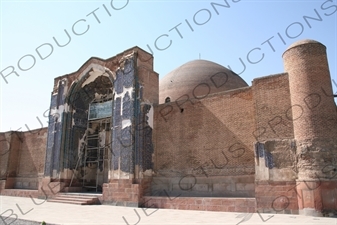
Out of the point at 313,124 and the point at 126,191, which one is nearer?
the point at 313,124

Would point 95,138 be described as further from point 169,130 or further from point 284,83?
point 284,83

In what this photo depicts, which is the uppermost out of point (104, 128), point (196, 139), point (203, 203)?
point (104, 128)

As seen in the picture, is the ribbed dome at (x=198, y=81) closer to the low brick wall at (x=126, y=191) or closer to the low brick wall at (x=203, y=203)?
the low brick wall at (x=126, y=191)

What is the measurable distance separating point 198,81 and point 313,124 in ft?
30.8

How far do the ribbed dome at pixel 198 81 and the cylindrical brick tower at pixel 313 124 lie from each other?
25.2ft

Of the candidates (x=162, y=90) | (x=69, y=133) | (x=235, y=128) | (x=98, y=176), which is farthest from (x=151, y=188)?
Answer: (x=162, y=90)

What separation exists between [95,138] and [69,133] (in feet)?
4.46

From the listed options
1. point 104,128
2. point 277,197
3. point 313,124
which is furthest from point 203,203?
point 104,128

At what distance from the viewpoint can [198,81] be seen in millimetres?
16516

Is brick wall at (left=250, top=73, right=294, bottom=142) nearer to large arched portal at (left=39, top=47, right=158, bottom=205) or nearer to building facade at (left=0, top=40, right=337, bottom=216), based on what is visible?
building facade at (left=0, top=40, right=337, bottom=216)

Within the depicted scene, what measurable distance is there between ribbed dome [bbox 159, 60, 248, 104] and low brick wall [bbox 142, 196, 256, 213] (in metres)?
7.43

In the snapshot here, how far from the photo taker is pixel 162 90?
17672mm

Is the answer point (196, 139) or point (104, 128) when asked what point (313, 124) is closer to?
point (196, 139)

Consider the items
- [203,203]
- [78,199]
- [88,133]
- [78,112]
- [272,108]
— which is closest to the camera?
[272,108]
